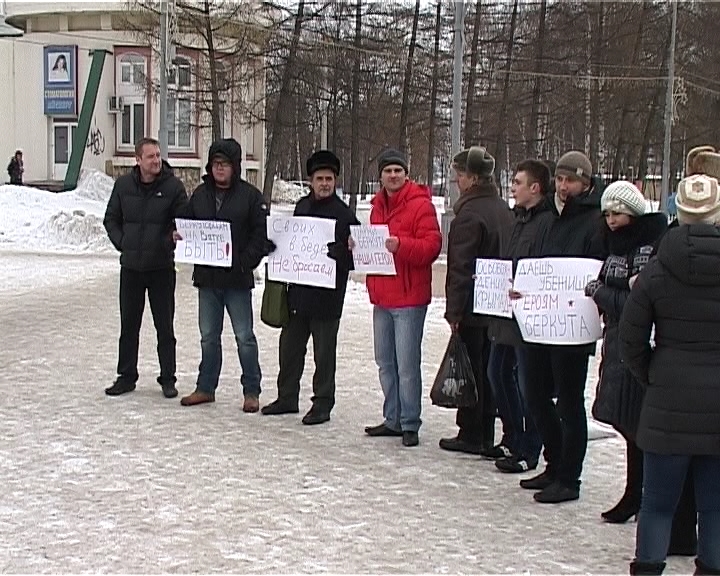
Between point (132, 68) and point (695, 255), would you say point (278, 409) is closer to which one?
point (695, 255)

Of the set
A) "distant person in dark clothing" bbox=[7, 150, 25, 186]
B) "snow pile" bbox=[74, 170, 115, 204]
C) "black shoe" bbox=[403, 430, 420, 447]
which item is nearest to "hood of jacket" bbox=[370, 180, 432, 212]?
"black shoe" bbox=[403, 430, 420, 447]

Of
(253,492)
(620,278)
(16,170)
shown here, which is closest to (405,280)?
(253,492)

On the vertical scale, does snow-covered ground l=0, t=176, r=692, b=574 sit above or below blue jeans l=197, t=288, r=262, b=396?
below

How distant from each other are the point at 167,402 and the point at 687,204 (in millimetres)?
5274

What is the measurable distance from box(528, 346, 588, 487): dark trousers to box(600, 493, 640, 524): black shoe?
1.44 feet

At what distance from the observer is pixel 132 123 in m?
44.6

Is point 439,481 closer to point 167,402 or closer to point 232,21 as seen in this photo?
point 167,402

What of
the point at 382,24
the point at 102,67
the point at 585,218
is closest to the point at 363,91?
the point at 382,24

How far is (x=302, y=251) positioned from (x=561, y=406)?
2.75m

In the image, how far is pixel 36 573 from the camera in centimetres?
505

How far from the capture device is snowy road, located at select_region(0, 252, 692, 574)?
5.34 meters

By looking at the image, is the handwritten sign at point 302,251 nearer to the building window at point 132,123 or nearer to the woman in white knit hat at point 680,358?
→ the woman in white knit hat at point 680,358

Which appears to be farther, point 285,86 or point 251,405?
point 285,86

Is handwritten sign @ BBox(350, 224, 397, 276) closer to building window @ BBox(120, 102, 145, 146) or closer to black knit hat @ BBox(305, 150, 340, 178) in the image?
black knit hat @ BBox(305, 150, 340, 178)
